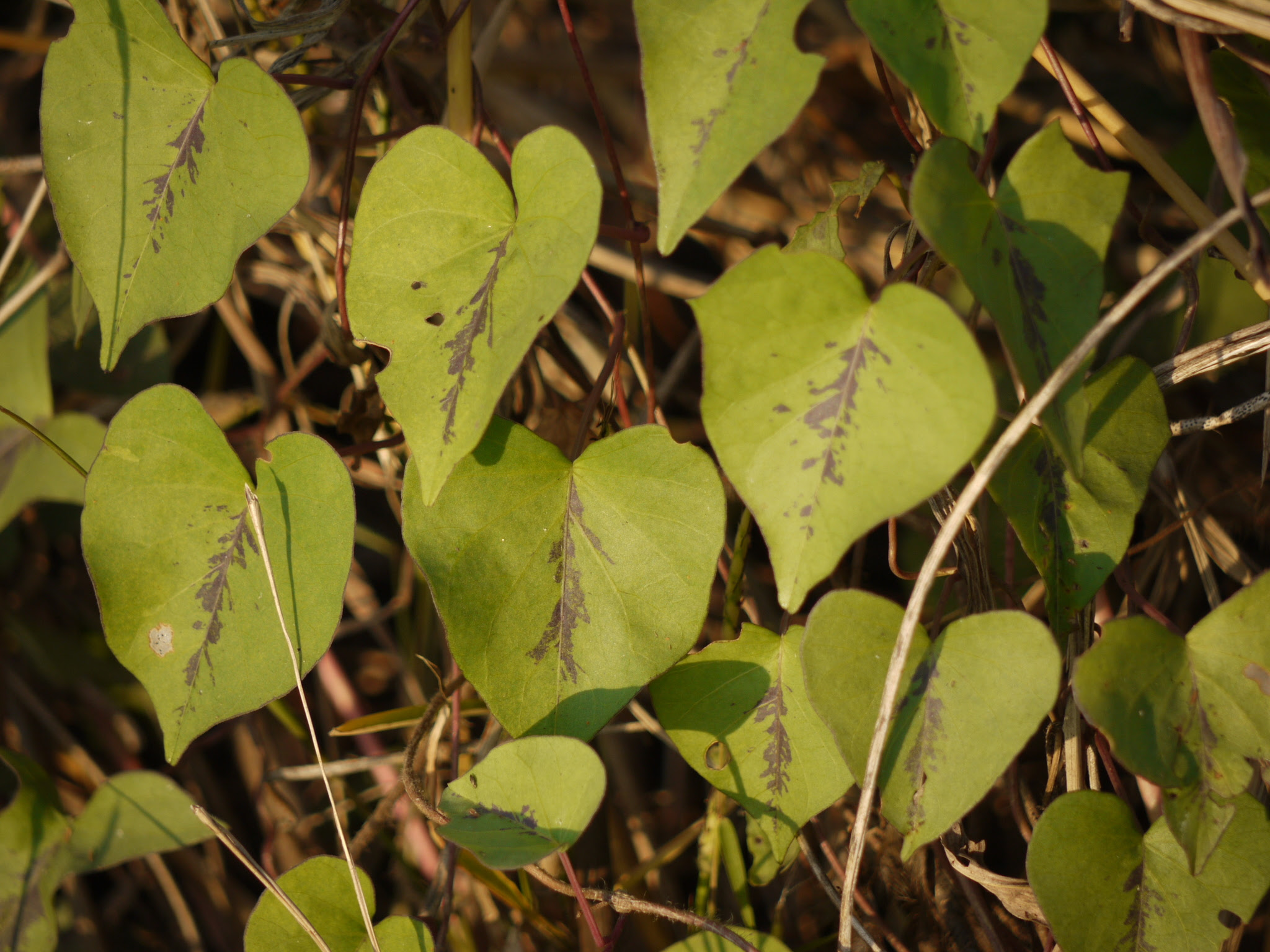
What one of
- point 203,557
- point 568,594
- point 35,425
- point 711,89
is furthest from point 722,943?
point 35,425

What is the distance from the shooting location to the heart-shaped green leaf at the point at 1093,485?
2.00 ft

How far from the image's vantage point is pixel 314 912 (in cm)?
68

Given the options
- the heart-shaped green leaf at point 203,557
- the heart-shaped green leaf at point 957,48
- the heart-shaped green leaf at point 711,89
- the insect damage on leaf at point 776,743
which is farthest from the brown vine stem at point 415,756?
the heart-shaped green leaf at point 957,48

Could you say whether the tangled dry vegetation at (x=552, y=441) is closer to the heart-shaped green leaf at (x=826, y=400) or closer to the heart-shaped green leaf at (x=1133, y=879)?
the heart-shaped green leaf at (x=1133, y=879)

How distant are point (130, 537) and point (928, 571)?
592mm

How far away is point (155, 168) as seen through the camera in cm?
63

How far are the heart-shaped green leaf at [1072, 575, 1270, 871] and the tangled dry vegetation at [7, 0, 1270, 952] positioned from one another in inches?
5.2

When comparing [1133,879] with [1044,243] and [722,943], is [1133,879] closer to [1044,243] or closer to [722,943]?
[722,943]

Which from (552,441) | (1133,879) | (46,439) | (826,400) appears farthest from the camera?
(552,441)

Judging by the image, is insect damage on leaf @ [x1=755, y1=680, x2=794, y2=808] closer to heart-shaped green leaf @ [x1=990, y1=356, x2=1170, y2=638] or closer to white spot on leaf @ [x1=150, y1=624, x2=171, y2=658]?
heart-shaped green leaf @ [x1=990, y1=356, x2=1170, y2=638]

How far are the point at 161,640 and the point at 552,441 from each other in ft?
1.36

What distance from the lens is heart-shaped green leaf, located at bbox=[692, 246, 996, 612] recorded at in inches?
17.8

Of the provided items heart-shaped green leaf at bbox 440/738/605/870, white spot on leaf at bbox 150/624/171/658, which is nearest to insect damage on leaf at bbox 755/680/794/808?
heart-shaped green leaf at bbox 440/738/605/870

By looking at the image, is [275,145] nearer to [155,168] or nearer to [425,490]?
[155,168]
